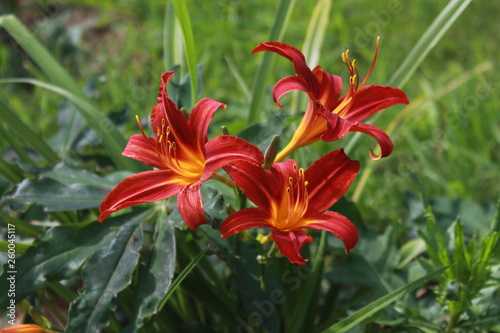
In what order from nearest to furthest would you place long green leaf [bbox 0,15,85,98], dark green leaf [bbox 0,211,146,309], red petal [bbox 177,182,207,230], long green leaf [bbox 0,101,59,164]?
red petal [bbox 177,182,207,230] → dark green leaf [bbox 0,211,146,309] → long green leaf [bbox 0,101,59,164] → long green leaf [bbox 0,15,85,98]

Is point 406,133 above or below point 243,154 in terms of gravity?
below

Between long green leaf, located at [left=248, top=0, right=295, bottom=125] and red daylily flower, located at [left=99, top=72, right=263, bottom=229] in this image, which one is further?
long green leaf, located at [left=248, top=0, right=295, bottom=125]

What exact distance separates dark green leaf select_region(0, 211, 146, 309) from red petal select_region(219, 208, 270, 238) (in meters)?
0.32

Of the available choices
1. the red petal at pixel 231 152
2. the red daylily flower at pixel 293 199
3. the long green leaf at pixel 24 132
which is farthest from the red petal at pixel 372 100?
the long green leaf at pixel 24 132

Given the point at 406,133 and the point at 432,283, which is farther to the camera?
the point at 406,133

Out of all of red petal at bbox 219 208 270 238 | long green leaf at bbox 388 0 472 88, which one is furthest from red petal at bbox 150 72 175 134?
long green leaf at bbox 388 0 472 88

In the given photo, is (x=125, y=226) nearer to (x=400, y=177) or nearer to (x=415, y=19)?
(x=400, y=177)

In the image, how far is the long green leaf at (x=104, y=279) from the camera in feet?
3.46

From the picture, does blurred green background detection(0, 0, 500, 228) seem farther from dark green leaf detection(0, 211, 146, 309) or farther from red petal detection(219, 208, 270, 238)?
red petal detection(219, 208, 270, 238)

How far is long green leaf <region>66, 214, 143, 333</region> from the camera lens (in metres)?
1.06

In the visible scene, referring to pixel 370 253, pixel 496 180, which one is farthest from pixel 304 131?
pixel 496 180

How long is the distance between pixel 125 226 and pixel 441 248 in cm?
65

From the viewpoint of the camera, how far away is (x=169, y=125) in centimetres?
100

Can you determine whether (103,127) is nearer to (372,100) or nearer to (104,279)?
(104,279)
